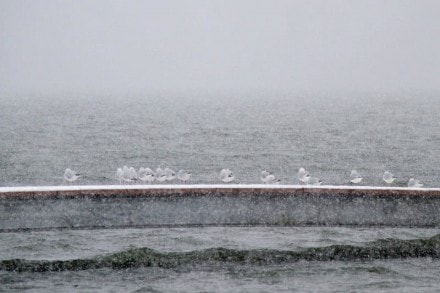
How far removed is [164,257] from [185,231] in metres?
3.42

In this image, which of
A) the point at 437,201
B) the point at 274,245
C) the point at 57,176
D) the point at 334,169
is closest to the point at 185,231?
the point at 274,245

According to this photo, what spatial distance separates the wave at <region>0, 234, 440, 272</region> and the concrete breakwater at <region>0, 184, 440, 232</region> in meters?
2.24

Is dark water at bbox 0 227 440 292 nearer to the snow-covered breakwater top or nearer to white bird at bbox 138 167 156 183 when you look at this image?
the snow-covered breakwater top

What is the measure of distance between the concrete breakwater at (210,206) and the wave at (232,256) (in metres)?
2.24

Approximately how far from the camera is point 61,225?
1345cm

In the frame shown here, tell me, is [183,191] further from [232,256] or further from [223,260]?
[232,256]

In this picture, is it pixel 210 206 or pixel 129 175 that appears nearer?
pixel 210 206

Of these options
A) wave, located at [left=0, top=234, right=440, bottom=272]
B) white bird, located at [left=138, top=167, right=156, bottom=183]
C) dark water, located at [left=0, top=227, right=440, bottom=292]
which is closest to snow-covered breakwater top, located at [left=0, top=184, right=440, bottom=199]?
dark water, located at [left=0, top=227, right=440, bottom=292]

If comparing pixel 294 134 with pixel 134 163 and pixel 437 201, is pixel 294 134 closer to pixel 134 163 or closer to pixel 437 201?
pixel 134 163

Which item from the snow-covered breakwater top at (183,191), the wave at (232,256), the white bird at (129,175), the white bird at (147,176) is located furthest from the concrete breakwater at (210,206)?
the white bird at (129,175)

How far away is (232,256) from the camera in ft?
54.0

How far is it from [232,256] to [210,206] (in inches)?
114

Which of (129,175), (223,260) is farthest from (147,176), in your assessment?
(223,260)

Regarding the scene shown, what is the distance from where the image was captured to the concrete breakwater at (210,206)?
13.5 metres
